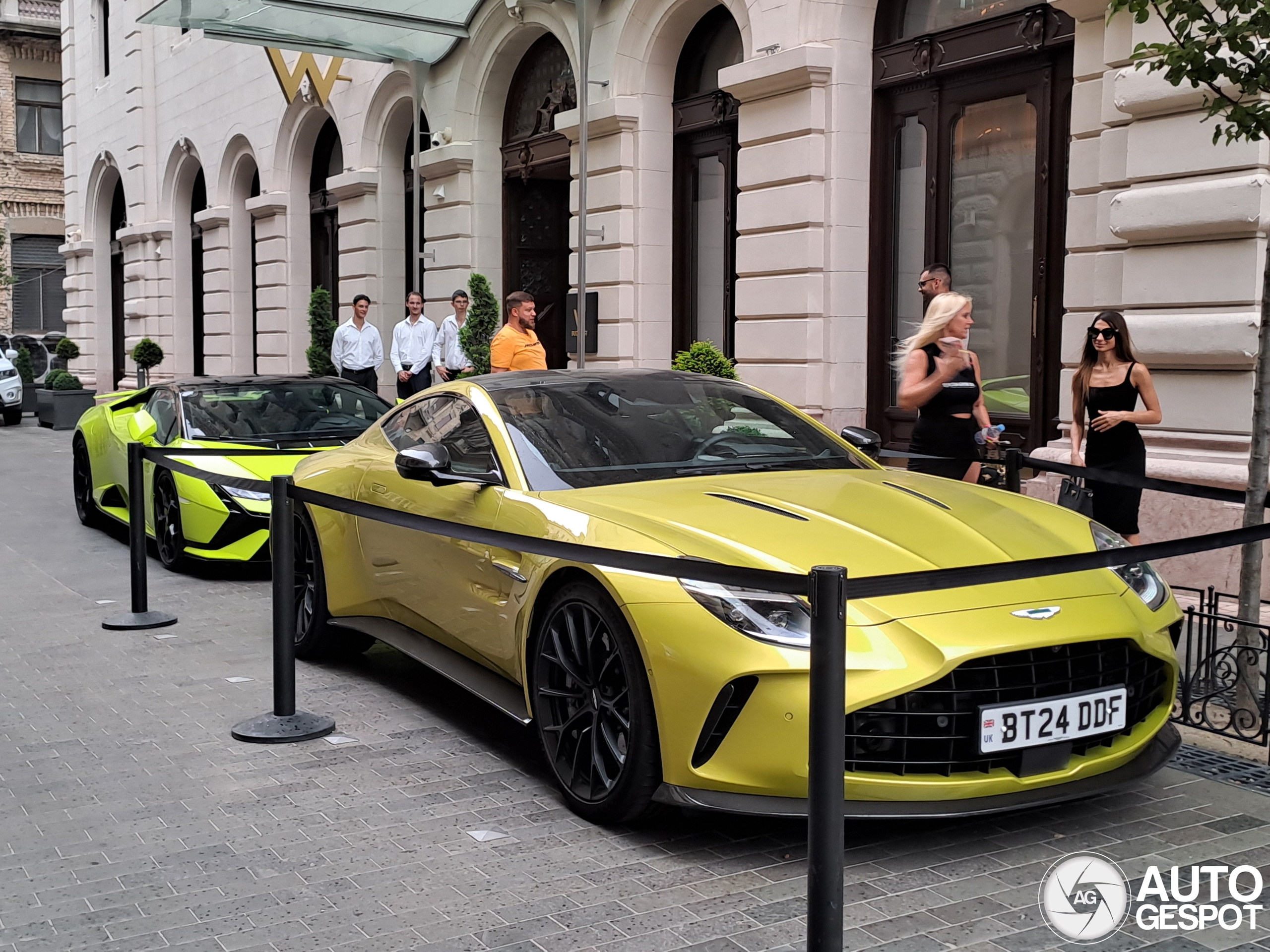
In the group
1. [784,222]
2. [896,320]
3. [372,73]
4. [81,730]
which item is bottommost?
[81,730]

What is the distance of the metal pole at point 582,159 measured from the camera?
1424cm

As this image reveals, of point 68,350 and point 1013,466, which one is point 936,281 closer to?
point 1013,466

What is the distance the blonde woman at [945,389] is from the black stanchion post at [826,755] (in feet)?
15.9

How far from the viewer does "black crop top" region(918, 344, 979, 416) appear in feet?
25.8

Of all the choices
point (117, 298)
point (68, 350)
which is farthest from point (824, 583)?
point (117, 298)

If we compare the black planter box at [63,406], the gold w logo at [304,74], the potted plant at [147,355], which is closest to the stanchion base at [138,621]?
the gold w logo at [304,74]

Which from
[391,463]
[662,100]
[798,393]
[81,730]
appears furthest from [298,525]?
[662,100]

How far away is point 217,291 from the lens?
27078 mm

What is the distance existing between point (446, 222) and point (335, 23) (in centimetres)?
297

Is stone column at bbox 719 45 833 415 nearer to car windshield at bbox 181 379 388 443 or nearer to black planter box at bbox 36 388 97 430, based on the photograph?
car windshield at bbox 181 379 388 443

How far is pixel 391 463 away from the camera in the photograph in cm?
611

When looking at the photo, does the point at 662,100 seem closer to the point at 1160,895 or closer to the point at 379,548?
the point at 379,548

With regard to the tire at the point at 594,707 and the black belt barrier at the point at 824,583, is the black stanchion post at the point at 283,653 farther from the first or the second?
the tire at the point at 594,707

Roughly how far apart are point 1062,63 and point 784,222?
9.87 feet
